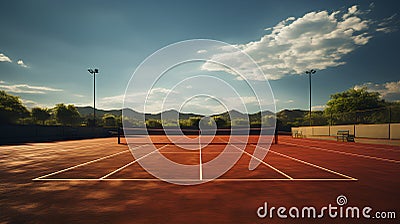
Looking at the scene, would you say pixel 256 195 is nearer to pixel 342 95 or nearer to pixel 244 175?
pixel 244 175

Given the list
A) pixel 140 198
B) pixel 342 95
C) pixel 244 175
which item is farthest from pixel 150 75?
pixel 342 95

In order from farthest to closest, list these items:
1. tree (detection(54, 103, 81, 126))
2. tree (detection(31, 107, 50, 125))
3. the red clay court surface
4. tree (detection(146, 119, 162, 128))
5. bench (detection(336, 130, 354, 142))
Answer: tree (detection(54, 103, 81, 126)) → tree (detection(31, 107, 50, 125)) → tree (detection(146, 119, 162, 128)) → bench (detection(336, 130, 354, 142)) → the red clay court surface

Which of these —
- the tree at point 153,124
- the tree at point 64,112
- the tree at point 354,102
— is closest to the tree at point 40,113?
the tree at point 64,112

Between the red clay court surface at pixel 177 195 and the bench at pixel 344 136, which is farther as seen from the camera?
the bench at pixel 344 136

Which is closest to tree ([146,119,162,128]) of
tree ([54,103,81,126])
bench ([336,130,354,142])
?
tree ([54,103,81,126])

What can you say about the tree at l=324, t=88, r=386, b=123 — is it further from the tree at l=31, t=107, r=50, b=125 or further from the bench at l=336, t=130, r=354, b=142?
the tree at l=31, t=107, r=50, b=125

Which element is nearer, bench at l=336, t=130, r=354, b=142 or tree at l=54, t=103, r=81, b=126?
bench at l=336, t=130, r=354, b=142

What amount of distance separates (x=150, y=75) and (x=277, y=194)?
7979 mm

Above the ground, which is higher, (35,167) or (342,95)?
(342,95)

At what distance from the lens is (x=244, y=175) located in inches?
392

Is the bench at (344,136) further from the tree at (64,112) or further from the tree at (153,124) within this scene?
the tree at (64,112)

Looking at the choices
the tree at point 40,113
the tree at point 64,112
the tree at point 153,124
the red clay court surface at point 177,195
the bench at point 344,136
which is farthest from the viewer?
the tree at point 64,112

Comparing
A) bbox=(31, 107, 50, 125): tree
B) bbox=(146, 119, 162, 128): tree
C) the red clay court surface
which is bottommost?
the red clay court surface

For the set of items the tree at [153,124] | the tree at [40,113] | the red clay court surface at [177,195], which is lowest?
the red clay court surface at [177,195]
